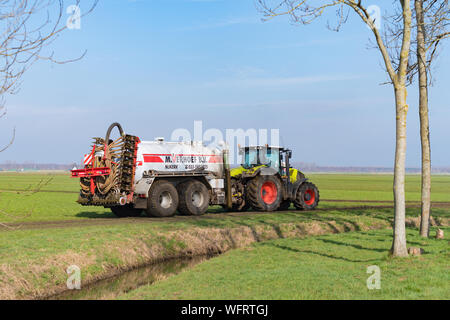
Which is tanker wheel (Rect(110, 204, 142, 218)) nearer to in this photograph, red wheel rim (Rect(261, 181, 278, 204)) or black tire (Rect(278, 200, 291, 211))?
red wheel rim (Rect(261, 181, 278, 204))

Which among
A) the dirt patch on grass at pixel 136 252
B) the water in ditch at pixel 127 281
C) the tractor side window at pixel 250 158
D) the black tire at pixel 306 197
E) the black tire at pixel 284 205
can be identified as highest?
the tractor side window at pixel 250 158

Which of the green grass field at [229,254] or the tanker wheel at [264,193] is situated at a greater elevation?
the tanker wheel at [264,193]

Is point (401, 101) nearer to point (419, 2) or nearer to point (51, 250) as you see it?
point (419, 2)

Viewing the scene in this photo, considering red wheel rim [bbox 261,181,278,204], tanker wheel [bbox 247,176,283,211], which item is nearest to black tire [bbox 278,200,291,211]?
tanker wheel [bbox 247,176,283,211]

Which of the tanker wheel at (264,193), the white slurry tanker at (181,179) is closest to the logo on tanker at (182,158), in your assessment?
the white slurry tanker at (181,179)

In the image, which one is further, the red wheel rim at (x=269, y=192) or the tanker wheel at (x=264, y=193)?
the red wheel rim at (x=269, y=192)

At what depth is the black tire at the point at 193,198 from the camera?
73.6 feet

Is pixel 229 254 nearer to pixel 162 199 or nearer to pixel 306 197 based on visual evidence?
pixel 162 199

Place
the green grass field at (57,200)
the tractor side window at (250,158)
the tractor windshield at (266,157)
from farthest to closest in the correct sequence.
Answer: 1. the tractor side window at (250,158)
2. the tractor windshield at (266,157)
3. the green grass field at (57,200)

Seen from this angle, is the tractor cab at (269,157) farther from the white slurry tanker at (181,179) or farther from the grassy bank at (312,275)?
the grassy bank at (312,275)

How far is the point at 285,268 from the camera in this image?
37.0 ft

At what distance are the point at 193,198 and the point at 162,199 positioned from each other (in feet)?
5.36

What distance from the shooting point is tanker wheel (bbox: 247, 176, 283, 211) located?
957 inches

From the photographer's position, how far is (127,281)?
12.9 meters
